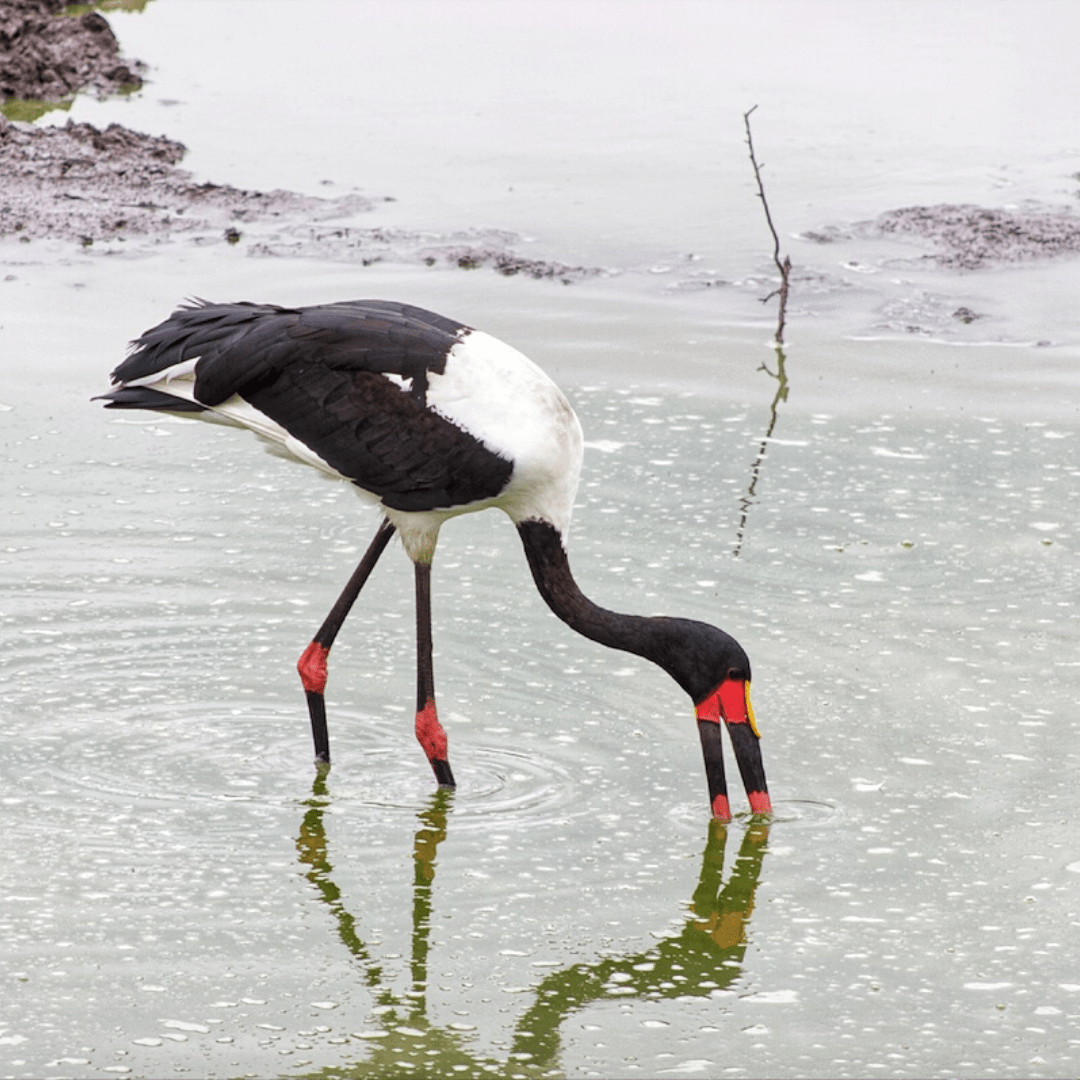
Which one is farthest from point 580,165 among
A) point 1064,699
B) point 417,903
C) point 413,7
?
point 417,903

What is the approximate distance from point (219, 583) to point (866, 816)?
227 centimetres

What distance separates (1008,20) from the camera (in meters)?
17.1

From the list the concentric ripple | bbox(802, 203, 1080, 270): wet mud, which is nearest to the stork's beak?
the concentric ripple

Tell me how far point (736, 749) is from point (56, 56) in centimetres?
1008

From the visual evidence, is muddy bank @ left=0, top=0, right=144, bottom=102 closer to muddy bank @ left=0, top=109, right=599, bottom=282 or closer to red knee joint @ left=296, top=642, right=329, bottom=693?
Answer: muddy bank @ left=0, top=109, right=599, bottom=282

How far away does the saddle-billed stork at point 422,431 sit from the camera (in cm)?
541

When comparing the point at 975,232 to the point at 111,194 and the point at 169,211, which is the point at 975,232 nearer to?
the point at 169,211

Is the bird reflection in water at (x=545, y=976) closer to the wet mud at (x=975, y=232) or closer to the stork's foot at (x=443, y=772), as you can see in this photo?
the stork's foot at (x=443, y=772)

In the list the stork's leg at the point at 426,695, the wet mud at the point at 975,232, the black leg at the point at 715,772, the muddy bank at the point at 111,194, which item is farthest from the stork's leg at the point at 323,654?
the wet mud at the point at 975,232

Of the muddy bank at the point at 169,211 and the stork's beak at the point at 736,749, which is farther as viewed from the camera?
the muddy bank at the point at 169,211

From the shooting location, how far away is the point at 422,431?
18.0 feet

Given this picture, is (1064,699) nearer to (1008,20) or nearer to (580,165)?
(580,165)

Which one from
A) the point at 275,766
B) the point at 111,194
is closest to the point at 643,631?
the point at 275,766

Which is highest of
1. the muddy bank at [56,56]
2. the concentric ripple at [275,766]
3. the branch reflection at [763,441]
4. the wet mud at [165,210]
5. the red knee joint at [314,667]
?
the muddy bank at [56,56]
